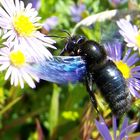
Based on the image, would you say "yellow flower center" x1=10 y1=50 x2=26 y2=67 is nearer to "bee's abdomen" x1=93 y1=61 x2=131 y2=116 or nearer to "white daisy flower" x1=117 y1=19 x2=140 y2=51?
"bee's abdomen" x1=93 y1=61 x2=131 y2=116

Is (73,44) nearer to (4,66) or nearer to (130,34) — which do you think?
(4,66)

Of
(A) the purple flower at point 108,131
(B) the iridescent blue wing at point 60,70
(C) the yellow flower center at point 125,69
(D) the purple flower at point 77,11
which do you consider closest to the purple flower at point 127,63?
(C) the yellow flower center at point 125,69

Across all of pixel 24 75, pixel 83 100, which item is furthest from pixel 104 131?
pixel 83 100

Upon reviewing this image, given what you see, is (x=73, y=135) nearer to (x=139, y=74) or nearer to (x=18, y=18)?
(x=139, y=74)

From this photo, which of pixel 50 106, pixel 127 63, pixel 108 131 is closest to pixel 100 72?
pixel 108 131

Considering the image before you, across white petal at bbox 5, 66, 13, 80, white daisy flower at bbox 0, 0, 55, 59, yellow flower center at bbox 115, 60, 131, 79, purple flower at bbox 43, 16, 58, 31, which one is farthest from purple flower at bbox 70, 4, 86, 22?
white petal at bbox 5, 66, 13, 80

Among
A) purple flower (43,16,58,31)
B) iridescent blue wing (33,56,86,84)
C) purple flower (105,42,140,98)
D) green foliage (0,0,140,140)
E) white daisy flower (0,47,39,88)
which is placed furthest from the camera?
purple flower (43,16,58,31)

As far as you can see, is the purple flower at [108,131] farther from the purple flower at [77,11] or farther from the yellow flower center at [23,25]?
the purple flower at [77,11]
